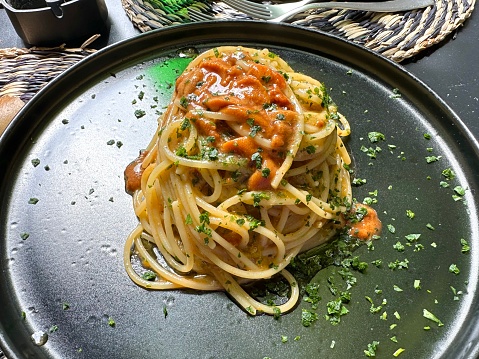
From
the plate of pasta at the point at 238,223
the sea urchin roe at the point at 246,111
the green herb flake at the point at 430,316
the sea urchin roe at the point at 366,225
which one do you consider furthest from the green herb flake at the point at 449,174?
the sea urchin roe at the point at 246,111

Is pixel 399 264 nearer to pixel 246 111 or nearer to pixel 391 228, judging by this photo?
pixel 391 228

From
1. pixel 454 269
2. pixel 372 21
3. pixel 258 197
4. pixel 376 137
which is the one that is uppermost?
pixel 372 21

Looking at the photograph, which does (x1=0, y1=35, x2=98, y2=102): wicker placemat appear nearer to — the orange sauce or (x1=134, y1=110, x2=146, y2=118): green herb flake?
(x1=134, y1=110, x2=146, y2=118): green herb flake

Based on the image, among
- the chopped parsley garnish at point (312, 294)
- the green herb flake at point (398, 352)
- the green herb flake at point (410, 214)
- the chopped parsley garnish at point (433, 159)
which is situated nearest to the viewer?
the green herb flake at point (398, 352)

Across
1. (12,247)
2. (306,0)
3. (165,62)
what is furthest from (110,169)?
(306,0)

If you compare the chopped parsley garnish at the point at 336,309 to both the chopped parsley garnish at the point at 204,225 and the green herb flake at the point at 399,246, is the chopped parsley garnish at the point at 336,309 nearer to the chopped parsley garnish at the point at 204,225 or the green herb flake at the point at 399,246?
the green herb flake at the point at 399,246

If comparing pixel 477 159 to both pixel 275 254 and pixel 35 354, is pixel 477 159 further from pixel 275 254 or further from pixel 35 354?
pixel 35 354

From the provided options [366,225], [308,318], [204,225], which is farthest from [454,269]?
[204,225]
